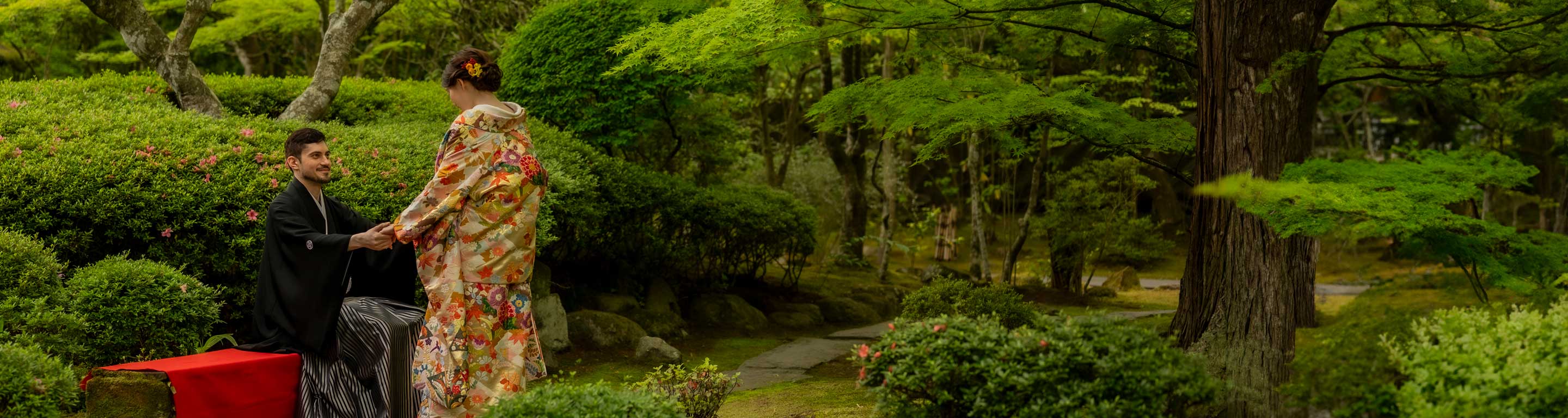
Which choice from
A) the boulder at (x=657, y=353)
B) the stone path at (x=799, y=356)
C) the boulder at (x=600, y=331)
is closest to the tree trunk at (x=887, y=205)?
the stone path at (x=799, y=356)

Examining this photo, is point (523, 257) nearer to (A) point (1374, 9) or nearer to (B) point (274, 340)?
(B) point (274, 340)

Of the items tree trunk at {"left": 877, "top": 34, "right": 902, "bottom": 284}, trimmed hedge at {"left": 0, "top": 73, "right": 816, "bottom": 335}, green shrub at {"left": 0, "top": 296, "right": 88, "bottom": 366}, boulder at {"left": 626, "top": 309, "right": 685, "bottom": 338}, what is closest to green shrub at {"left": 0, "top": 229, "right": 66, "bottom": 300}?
green shrub at {"left": 0, "top": 296, "right": 88, "bottom": 366}

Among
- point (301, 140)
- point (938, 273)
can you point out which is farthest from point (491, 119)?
point (938, 273)

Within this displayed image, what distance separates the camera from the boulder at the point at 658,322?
8.74 m

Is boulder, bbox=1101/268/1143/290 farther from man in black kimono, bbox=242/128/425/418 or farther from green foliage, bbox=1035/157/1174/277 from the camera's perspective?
man in black kimono, bbox=242/128/425/418

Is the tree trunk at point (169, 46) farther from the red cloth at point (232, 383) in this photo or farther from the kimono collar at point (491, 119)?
the kimono collar at point (491, 119)

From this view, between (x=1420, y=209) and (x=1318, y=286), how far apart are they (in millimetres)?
13862

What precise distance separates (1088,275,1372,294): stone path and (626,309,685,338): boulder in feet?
27.1

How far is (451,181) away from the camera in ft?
14.1

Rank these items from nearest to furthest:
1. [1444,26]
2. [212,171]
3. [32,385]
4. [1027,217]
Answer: [32,385], [212,171], [1444,26], [1027,217]

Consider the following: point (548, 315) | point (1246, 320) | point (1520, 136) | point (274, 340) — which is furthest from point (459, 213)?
point (1520, 136)

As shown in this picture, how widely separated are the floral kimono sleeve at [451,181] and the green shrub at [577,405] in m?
1.08

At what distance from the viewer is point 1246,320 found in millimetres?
5109

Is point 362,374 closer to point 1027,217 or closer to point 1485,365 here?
point 1485,365
